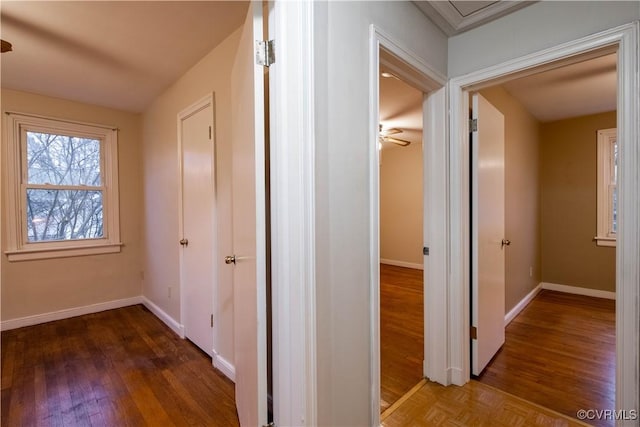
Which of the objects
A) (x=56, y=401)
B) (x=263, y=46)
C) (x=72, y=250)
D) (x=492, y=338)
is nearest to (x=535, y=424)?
(x=492, y=338)

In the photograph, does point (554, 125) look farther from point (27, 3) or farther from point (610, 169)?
point (27, 3)

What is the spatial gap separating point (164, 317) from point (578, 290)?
5.23 metres

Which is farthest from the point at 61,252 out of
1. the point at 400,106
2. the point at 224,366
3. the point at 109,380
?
the point at 400,106

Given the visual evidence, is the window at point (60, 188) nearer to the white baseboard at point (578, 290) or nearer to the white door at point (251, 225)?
the white door at point (251, 225)

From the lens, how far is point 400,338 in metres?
2.70

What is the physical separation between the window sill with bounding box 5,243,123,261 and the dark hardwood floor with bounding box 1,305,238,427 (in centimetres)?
73

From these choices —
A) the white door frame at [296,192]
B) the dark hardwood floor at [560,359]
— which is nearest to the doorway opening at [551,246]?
the dark hardwood floor at [560,359]

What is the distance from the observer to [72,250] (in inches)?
129

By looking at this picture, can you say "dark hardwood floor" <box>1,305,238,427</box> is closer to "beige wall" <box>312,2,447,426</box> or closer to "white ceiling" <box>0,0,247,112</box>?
"beige wall" <box>312,2,447,426</box>

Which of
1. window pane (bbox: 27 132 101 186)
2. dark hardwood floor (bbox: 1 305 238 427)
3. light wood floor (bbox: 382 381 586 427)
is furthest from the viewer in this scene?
window pane (bbox: 27 132 101 186)

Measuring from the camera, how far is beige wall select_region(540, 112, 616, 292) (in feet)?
12.4

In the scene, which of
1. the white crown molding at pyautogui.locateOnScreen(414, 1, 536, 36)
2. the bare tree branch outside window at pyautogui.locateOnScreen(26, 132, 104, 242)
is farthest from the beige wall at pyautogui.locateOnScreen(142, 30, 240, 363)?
the white crown molding at pyautogui.locateOnScreen(414, 1, 536, 36)

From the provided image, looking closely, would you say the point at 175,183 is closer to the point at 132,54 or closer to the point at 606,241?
the point at 132,54

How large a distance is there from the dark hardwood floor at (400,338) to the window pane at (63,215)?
351 cm
